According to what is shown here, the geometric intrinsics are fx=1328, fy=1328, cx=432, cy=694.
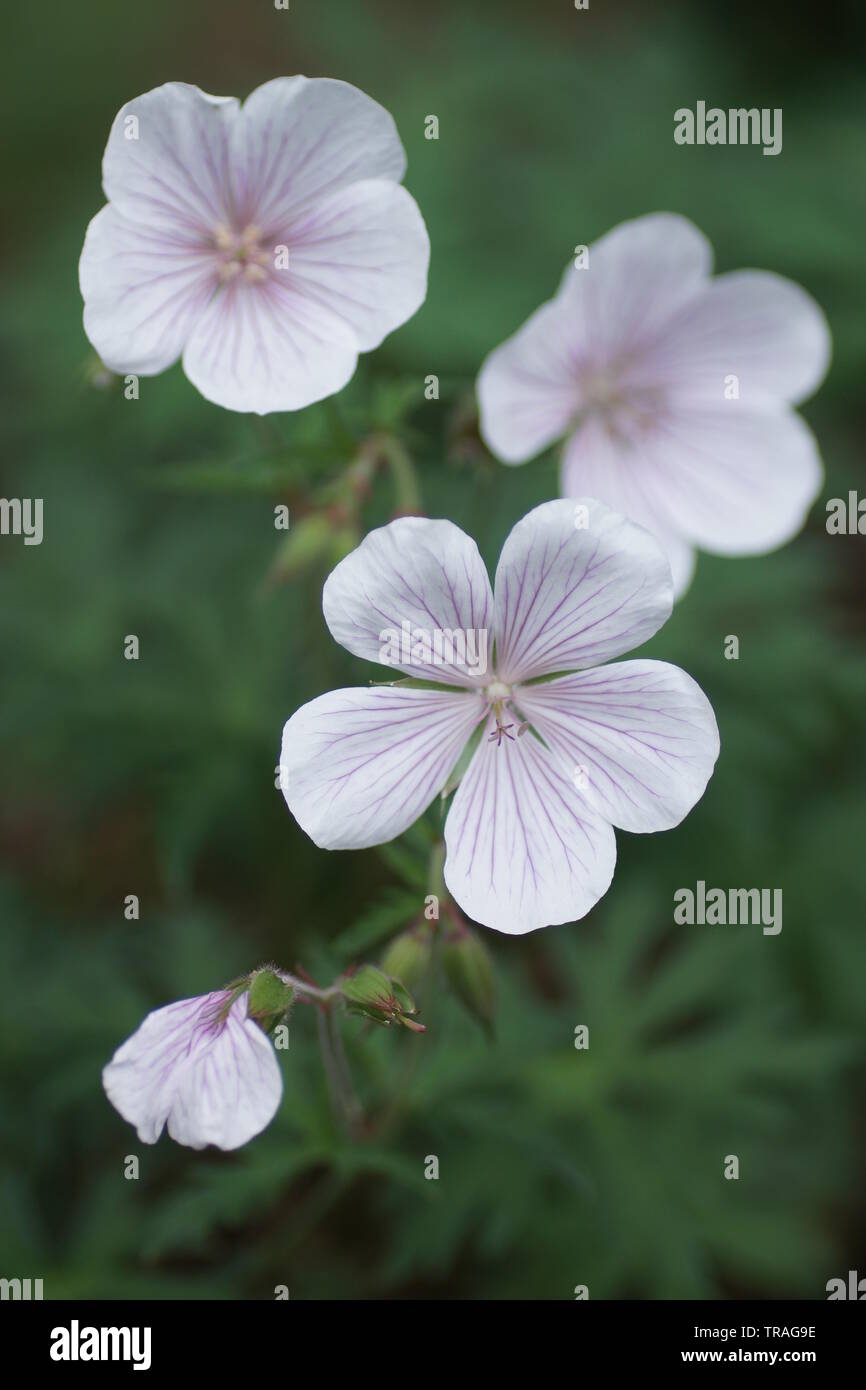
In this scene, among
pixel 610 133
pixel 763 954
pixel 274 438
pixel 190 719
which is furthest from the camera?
pixel 610 133

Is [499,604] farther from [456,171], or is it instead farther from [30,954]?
[456,171]

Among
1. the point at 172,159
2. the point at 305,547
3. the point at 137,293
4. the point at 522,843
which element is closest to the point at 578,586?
the point at 522,843

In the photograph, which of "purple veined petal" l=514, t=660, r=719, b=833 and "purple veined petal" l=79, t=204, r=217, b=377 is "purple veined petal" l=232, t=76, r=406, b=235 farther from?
"purple veined petal" l=514, t=660, r=719, b=833

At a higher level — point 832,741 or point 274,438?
point 274,438

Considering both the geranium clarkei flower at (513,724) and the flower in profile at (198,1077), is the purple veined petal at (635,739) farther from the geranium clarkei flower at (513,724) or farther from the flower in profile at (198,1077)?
the flower in profile at (198,1077)

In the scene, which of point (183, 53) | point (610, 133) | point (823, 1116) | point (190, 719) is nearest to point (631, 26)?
point (610, 133)

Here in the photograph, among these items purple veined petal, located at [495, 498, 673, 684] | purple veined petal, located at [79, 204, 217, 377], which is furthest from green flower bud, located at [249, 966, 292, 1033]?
purple veined petal, located at [79, 204, 217, 377]

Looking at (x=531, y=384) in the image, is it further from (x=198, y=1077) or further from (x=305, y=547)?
(x=198, y=1077)
